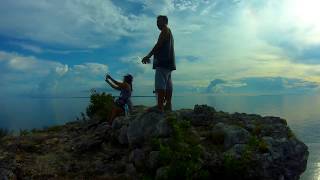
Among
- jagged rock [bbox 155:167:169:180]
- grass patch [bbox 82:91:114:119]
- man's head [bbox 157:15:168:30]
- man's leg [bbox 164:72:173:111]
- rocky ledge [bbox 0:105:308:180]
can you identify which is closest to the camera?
jagged rock [bbox 155:167:169:180]

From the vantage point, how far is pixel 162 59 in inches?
573

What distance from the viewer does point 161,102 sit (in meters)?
14.6

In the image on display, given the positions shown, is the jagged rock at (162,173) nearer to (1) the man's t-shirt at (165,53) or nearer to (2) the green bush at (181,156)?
(2) the green bush at (181,156)

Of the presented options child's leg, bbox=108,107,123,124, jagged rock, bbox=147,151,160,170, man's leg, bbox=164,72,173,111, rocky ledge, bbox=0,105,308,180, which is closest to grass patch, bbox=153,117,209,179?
rocky ledge, bbox=0,105,308,180

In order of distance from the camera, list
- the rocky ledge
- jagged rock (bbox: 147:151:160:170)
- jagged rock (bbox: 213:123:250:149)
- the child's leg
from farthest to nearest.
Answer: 1. the child's leg
2. jagged rock (bbox: 213:123:250:149)
3. jagged rock (bbox: 147:151:160:170)
4. the rocky ledge

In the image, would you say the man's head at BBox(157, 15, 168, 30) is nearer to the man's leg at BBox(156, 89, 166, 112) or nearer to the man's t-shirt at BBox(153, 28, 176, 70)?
the man's t-shirt at BBox(153, 28, 176, 70)

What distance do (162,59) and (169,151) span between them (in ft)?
12.8

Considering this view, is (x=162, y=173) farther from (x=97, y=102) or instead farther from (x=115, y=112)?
(x=97, y=102)

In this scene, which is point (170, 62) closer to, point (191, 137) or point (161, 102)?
point (161, 102)

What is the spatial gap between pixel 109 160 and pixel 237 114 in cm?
603

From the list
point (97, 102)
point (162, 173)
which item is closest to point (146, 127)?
point (162, 173)

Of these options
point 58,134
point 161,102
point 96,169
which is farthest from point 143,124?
point 58,134

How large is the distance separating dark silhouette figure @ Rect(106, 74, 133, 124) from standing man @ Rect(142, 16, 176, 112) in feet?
10.7

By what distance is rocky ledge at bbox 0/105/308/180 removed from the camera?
1201cm
